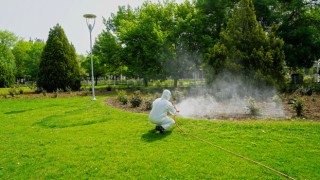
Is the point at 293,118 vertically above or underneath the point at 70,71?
underneath

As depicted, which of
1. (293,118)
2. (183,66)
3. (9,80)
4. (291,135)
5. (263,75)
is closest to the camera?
(291,135)

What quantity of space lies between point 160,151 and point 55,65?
24.0 m

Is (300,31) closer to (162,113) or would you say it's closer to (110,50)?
(162,113)

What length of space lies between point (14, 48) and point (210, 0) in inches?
2275

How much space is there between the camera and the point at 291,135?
22.9ft

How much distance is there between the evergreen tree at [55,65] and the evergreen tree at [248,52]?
18132 mm

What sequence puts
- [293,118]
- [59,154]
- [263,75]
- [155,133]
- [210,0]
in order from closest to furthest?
[59,154] → [155,133] → [293,118] → [263,75] → [210,0]

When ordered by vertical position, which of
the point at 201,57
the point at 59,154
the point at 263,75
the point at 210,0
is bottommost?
the point at 59,154

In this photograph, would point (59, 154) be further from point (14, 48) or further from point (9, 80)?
point (14, 48)

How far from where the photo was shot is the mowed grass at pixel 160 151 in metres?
5.12

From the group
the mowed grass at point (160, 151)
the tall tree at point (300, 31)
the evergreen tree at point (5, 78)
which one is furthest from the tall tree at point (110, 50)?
the mowed grass at point (160, 151)

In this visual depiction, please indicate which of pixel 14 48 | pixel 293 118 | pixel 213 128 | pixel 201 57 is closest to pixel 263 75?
pixel 293 118

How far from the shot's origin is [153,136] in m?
7.62

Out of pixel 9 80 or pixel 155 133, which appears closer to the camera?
pixel 155 133
